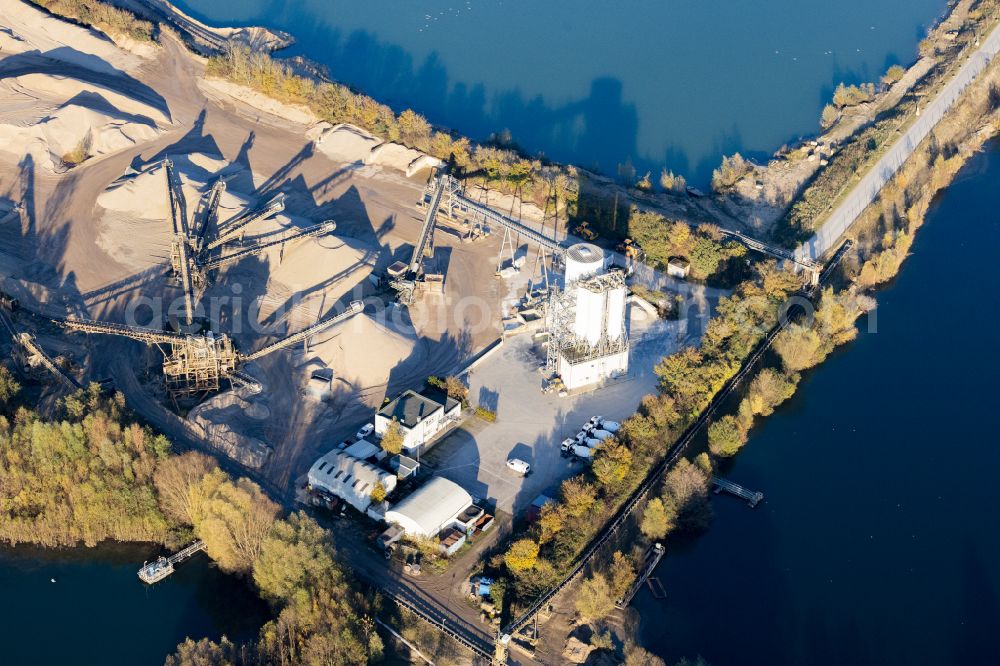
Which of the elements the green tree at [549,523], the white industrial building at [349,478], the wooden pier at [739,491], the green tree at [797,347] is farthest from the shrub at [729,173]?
the white industrial building at [349,478]

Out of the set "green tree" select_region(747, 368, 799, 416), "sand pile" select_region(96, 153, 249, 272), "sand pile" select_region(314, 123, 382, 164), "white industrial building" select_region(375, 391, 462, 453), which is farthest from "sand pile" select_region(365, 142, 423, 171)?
"green tree" select_region(747, 368, 799, 416)

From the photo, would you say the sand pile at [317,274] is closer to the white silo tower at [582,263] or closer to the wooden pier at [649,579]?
the white silo tower at [582,263]

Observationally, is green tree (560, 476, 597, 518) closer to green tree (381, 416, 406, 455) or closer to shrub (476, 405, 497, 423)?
shrub (476, 405, 497, 423)

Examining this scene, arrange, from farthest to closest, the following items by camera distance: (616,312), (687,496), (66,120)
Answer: (66,120) → (616,312) → (687,496)

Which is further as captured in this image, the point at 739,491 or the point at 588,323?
the point at 588,323

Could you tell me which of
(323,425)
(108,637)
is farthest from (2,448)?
(323,425)

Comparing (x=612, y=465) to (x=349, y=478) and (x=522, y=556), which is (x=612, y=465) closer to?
(x=522, y=556)

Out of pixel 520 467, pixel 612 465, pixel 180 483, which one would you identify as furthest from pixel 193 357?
pixel 612 465
